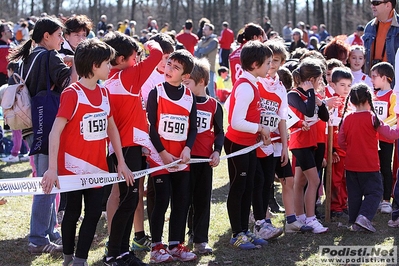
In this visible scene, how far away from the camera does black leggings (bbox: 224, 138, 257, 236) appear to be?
230 inches

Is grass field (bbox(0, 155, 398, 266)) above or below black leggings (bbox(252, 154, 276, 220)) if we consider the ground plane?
below

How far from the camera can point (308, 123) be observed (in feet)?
21.1

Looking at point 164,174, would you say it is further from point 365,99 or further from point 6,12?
point 6,12

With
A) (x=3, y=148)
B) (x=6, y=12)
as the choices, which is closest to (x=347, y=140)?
(x=3, y=148)

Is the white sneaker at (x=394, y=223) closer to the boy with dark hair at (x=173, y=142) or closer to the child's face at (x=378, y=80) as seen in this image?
the child's face at (x=378, y=80)

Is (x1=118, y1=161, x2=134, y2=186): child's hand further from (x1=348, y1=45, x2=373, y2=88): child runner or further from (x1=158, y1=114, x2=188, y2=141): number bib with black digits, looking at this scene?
(x1=348, y1=45, x2=373, y2=88): child runner

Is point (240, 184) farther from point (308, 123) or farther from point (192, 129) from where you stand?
point (308, 123)

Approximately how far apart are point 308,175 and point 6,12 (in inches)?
2223

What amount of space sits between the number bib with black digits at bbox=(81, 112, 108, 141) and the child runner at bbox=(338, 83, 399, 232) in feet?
8.81

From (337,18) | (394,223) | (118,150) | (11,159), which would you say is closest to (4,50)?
(11,159)

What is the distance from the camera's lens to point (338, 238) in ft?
20.4

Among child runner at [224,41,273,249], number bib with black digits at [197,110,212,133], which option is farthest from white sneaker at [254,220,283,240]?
number bib with black digits at [197,110,212,133]

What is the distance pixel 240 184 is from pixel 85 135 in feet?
5.54

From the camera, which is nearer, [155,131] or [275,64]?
[155,131]
